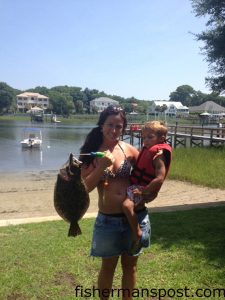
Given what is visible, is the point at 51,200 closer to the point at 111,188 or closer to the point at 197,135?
the point at 111,188

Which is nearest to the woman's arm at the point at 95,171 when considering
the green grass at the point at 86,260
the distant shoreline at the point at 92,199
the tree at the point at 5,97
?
the green grass at the point at 86,260

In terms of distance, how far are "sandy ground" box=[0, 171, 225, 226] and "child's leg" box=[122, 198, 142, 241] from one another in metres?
5.45

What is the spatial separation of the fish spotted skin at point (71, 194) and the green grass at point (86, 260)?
1593mm

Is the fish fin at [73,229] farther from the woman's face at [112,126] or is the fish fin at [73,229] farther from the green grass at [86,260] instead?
the green grass at [86,260]

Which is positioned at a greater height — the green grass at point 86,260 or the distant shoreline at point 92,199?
the green grass at point 86,260

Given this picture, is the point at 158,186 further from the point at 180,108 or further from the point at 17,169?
the point at 180,108

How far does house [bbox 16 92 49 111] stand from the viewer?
500 feet

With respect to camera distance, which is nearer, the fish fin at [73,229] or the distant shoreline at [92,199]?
the fish fin at [73,229]

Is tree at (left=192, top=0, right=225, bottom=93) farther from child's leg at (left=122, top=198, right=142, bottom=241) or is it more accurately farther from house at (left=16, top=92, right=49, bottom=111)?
house at (left=16, top=92, right=49, bottom=111)

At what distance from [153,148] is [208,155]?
1744cm

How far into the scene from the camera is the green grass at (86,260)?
4680 mm

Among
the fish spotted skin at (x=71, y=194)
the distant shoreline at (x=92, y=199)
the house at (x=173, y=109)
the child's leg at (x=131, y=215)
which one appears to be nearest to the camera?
the fish spotted skin at (x=71, y=194)

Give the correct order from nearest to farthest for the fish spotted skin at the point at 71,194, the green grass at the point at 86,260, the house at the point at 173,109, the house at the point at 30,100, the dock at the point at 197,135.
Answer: the fish spotted skin at the point at 71,194, the green grass at the point at 86,260, the dock at the point at 197,135, the house at the point at 173,109, the house at the point at 30,100

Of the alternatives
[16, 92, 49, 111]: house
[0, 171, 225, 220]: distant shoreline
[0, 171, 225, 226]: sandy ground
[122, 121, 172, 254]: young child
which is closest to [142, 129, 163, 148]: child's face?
[122, 121, 172, 254]: young child
